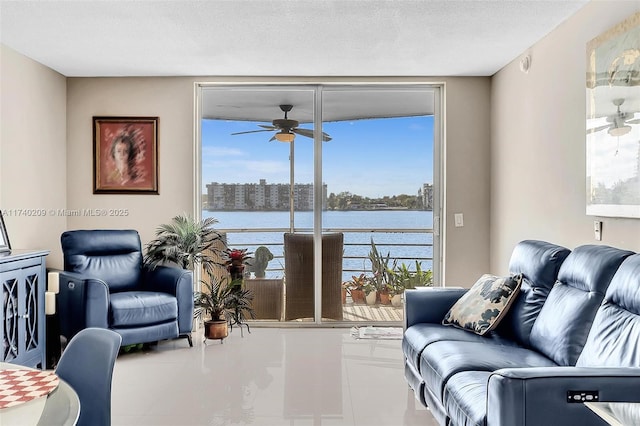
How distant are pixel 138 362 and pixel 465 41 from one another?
359 cm

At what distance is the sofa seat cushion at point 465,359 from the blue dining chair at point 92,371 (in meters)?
1.53

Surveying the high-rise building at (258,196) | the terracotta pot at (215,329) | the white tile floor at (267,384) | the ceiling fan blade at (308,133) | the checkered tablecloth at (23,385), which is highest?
the ceiling fan blade at (308,133)

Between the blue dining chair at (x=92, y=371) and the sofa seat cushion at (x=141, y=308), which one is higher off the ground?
the blue dining chair at (x=92, y=371)

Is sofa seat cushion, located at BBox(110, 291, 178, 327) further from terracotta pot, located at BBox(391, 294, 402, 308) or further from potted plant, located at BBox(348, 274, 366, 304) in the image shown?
terracotta pot, located at BBox(391, 294, 402, 308)

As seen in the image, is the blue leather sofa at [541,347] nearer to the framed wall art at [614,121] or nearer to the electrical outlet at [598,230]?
the electrical outlet at [598,230]

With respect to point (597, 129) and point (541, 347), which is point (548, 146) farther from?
point (541, 347)

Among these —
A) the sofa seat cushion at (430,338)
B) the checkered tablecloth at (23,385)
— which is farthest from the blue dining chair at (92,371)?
the sofa seat cushion at (430,338)

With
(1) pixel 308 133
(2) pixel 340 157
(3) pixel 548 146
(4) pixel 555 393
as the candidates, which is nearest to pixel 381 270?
(2) pixel 340 157

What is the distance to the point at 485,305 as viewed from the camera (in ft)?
11.1

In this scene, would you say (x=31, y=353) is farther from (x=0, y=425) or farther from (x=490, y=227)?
(x=490, y=227)

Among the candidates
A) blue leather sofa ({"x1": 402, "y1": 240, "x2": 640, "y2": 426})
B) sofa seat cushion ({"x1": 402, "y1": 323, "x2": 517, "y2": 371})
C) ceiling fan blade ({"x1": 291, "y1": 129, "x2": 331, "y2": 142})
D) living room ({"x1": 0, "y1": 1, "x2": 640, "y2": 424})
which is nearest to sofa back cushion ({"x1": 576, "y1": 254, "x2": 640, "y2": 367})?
blue leather sofa ({"x1": 402, "y1": 240, "x2": 640, "y2": 426})

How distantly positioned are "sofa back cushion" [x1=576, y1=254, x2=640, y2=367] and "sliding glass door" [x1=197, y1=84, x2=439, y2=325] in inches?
126

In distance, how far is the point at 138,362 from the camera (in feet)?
14.3

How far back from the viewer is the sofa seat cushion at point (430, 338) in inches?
125
